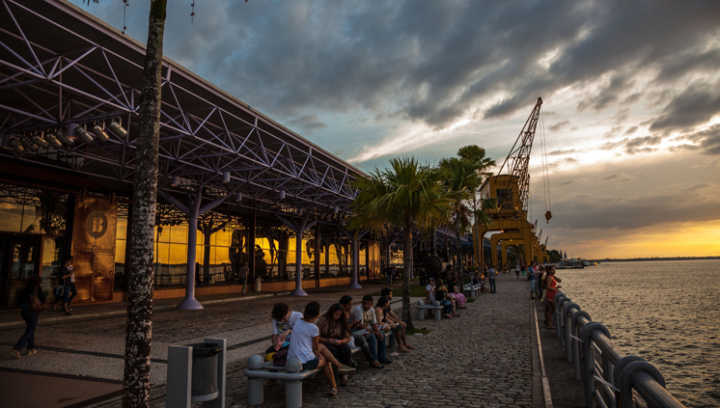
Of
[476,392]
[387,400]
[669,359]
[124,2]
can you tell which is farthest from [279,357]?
[669,359]

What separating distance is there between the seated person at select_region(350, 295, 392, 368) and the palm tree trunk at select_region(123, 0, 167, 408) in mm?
4032

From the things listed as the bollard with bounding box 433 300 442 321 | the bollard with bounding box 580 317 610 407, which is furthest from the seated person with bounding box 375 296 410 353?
the bollard with bounding box 433 300 442 321

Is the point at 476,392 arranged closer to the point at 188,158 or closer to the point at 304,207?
the point at 188,158

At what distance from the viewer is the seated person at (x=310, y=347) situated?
554 cm

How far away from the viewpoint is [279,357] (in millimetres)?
5758

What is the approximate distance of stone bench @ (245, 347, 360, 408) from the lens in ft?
17.0

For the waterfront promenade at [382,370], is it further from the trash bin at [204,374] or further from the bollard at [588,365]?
the trash bin at [204,374]

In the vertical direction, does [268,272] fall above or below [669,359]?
above

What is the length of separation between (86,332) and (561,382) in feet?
38.1

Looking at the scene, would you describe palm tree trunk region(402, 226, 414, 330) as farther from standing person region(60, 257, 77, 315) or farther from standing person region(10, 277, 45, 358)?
standing person region(60, 257, 77, 315)

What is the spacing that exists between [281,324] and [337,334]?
0.90 m

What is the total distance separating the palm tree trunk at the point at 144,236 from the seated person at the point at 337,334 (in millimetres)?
2951

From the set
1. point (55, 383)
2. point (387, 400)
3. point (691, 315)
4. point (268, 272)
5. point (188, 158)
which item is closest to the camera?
point (387, 400)

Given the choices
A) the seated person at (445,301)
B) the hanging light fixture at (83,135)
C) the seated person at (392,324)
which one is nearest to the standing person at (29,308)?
the hanging light fixture at (83,135)
